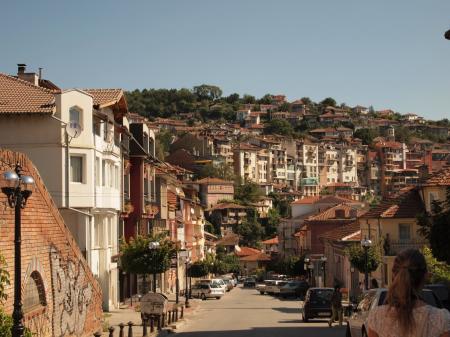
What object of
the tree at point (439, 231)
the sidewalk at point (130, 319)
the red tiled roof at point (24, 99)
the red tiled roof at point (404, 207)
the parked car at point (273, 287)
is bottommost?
the parked car at point (273, 287)

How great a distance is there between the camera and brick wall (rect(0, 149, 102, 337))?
18.5 meters

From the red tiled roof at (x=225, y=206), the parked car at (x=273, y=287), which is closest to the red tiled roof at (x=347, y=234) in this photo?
the parked car at (x=273, y=287)

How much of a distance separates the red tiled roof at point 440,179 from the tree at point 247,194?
142 meters

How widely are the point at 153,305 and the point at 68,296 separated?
7.61 m

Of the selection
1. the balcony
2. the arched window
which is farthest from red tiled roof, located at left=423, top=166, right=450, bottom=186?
the arched window

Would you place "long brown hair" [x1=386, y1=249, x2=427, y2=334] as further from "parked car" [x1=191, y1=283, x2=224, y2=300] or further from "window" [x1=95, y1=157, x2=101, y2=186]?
"parked car" [x1=191, y1=283, x2=224, y2=300]

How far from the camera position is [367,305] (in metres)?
17.7

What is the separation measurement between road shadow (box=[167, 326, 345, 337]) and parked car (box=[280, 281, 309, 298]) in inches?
1498

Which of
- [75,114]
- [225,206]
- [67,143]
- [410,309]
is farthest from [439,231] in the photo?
[225,206]

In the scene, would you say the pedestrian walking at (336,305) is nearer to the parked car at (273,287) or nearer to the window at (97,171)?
the window at (97,171)

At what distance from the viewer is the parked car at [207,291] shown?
225 feet

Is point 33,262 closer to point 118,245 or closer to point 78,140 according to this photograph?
point 78,140

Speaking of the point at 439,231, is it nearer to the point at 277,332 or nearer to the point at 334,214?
the point at 277,332

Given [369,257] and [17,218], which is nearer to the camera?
[17,218]
